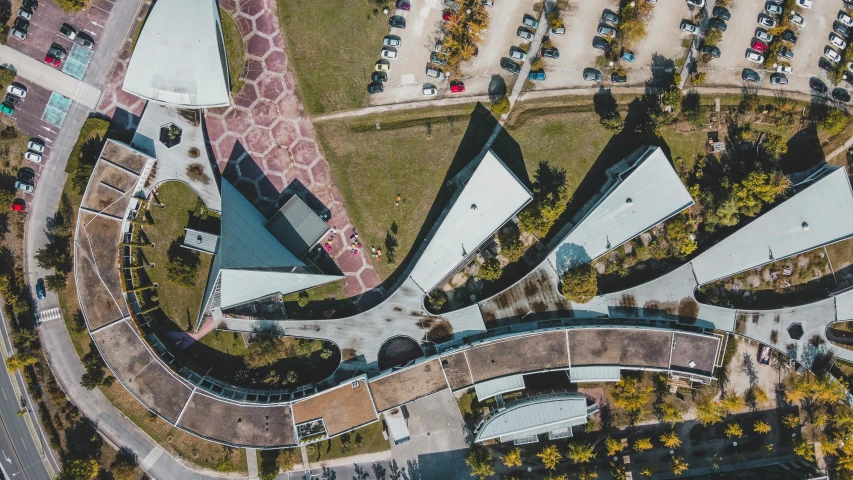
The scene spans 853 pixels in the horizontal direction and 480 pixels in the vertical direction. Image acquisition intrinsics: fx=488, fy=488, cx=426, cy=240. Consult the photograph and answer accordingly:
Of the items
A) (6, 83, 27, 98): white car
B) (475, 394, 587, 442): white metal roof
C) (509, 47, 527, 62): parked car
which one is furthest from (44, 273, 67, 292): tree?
(509, 47, 527, 62): parked car

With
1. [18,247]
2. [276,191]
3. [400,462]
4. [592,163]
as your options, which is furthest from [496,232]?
[18,247]

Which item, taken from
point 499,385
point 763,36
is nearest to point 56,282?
point 499,385

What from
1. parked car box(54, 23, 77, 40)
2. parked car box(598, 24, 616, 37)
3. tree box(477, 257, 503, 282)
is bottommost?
tree box(477, 257, 503, 282)

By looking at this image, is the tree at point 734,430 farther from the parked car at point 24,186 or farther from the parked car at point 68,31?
the parked car at point 68,31

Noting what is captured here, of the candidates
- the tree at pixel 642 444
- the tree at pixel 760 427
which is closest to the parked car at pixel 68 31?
the tree at pixel 642 444

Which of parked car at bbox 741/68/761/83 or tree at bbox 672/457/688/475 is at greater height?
parked car at bbox 741/68/761/83

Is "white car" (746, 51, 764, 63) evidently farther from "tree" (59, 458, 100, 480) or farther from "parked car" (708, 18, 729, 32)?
"tree" (59, 458, 100, 480)

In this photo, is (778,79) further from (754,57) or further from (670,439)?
(670,439)
